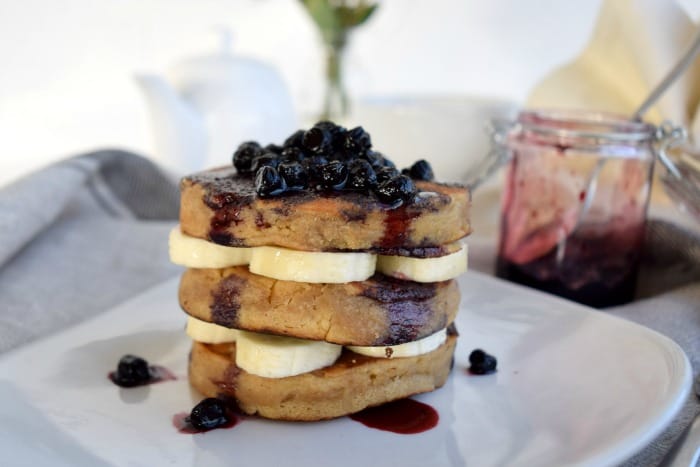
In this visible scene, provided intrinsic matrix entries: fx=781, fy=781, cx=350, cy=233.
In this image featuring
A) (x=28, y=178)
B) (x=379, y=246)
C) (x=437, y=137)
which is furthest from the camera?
(x=437, y=137)

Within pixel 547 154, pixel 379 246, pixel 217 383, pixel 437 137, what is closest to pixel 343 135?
pixel 379 246

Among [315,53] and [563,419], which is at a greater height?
[315,53]

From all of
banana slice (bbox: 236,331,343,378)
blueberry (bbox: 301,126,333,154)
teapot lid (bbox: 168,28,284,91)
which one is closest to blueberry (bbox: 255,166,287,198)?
blueberry (bbox: 301,126,333,154)

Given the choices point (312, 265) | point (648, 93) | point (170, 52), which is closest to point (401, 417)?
point (312, 265)

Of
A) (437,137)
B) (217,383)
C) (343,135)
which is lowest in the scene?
(217,383)

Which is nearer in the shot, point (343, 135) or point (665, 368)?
point (665, 368)

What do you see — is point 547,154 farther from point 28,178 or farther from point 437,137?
point 28,178

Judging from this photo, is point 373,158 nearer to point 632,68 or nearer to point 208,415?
point 208,415
